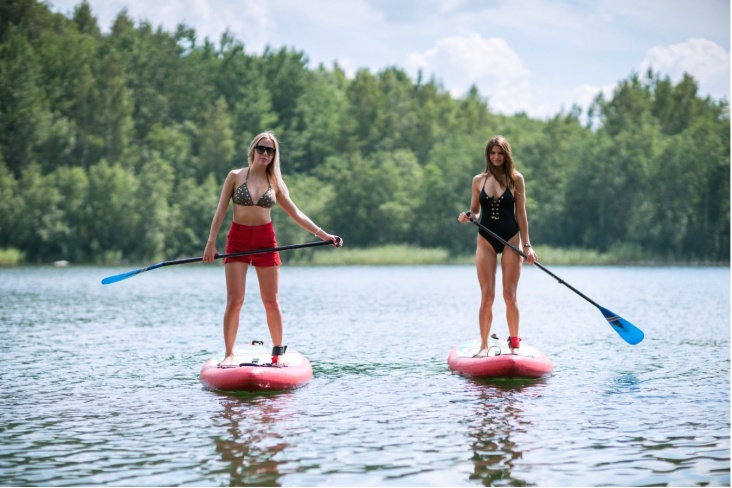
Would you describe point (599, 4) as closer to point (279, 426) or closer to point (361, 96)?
point (361, 96)

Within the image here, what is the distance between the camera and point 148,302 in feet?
81.8

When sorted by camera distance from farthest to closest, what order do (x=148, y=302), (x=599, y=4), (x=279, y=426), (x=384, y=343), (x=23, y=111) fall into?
(x=599, y=4)
(x=23, y=111)
(x=148, y=302)
(x=384, y=343)
(x=279, y=426)

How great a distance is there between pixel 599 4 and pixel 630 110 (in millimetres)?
11559

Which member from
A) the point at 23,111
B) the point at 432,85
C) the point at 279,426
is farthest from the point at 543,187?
the point at 279,426

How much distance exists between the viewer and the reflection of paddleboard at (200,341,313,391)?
30.8ft

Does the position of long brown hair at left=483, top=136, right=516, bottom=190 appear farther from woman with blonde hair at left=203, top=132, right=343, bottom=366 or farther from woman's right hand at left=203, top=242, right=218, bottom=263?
woman's right hand at left=203, top=242, right=218, bottom=263

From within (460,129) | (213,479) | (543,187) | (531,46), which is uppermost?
(531,46)

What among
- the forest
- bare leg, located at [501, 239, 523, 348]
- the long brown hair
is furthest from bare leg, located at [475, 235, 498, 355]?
the forest

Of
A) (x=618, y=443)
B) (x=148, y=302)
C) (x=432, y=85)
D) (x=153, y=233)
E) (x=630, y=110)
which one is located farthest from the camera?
(x=432, y=85)

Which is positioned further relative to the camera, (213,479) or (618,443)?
(618,443)

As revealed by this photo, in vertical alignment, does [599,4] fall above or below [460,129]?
above

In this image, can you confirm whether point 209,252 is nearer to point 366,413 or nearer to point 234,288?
point 234,288

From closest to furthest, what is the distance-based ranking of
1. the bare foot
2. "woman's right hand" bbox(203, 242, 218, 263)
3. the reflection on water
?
the reflection on water → "woman's right hand" bbox(203, 242, 218, 263) → the bare foot

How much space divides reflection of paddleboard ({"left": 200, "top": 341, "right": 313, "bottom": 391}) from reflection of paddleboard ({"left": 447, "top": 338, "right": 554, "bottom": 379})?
1.64 m
